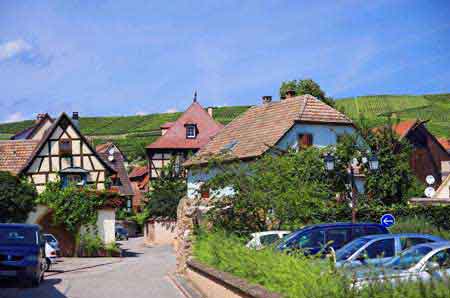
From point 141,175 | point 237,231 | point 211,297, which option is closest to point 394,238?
point 211,297

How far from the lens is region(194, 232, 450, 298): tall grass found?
889 centimetres

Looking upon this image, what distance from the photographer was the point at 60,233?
40.5m

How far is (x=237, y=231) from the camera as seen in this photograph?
24.4 metres

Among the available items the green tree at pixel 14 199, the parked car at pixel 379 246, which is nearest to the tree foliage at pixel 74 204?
the green tree at pixel 14 199

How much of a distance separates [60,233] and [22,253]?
21225 millimetres

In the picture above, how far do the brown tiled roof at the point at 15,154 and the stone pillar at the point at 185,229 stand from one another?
2476cm

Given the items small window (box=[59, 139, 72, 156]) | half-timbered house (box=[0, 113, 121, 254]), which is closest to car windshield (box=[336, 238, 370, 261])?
half-timbered house (box=[0, 113, 121, 254])

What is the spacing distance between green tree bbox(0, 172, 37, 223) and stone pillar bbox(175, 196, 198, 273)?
17.0m

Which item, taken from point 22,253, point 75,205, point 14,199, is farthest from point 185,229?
point 75,205

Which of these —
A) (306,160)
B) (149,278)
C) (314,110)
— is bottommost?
(149,278)

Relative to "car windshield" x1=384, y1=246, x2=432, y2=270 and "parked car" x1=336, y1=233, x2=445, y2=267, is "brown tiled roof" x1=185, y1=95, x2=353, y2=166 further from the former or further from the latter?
"car windshield" x1=384, y1=246, x2=432, y2=270

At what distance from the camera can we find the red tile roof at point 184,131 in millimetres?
72438

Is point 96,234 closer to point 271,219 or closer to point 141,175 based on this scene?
point 271,219

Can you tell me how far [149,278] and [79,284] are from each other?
8.43 feet
